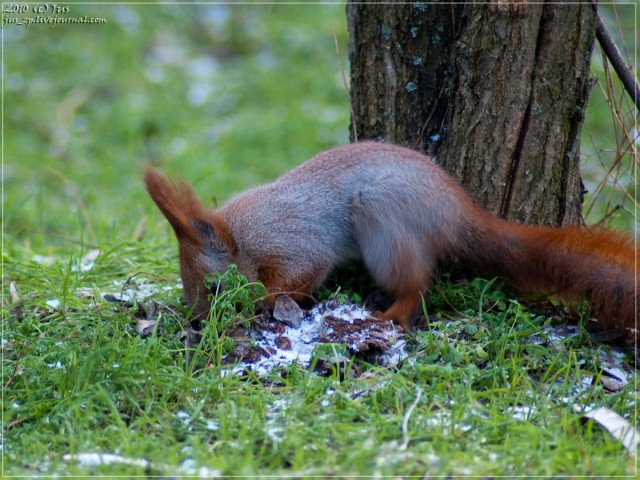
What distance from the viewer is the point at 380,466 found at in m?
2.17

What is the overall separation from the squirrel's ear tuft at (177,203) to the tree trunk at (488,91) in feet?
3.17

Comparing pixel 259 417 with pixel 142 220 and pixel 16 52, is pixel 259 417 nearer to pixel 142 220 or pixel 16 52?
pixel 142 220

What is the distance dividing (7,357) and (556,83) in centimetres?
233

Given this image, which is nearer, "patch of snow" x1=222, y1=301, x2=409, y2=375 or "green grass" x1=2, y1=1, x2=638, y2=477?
"green grass" x1=2, y1=1, x2=638, y2=477

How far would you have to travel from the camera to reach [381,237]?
3.20 meters

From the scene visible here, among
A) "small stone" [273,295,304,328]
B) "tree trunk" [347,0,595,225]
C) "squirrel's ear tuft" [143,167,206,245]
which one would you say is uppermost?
"tree trunk" [347,0,595,225]

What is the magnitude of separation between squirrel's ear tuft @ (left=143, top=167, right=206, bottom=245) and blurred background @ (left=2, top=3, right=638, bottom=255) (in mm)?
1818

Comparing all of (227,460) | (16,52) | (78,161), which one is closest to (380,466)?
(227,460)

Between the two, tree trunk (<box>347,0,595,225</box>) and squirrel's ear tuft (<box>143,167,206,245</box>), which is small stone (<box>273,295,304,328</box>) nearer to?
squirrel's ear tuft (<box>143,167,206,245</box>)

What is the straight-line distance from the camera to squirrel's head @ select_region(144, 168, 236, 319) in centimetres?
314

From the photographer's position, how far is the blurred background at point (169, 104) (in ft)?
19.7

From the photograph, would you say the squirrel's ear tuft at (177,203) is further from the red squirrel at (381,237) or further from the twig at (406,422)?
the twig at (406,422)

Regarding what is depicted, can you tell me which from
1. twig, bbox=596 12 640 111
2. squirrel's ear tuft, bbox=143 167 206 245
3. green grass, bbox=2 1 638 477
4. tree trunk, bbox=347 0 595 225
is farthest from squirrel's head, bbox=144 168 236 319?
twig, bbox=596 12 640 111

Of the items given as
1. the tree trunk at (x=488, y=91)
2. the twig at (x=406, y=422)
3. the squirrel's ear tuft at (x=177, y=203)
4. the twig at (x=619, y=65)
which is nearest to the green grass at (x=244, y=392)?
the twig at (x=406, y=422)
